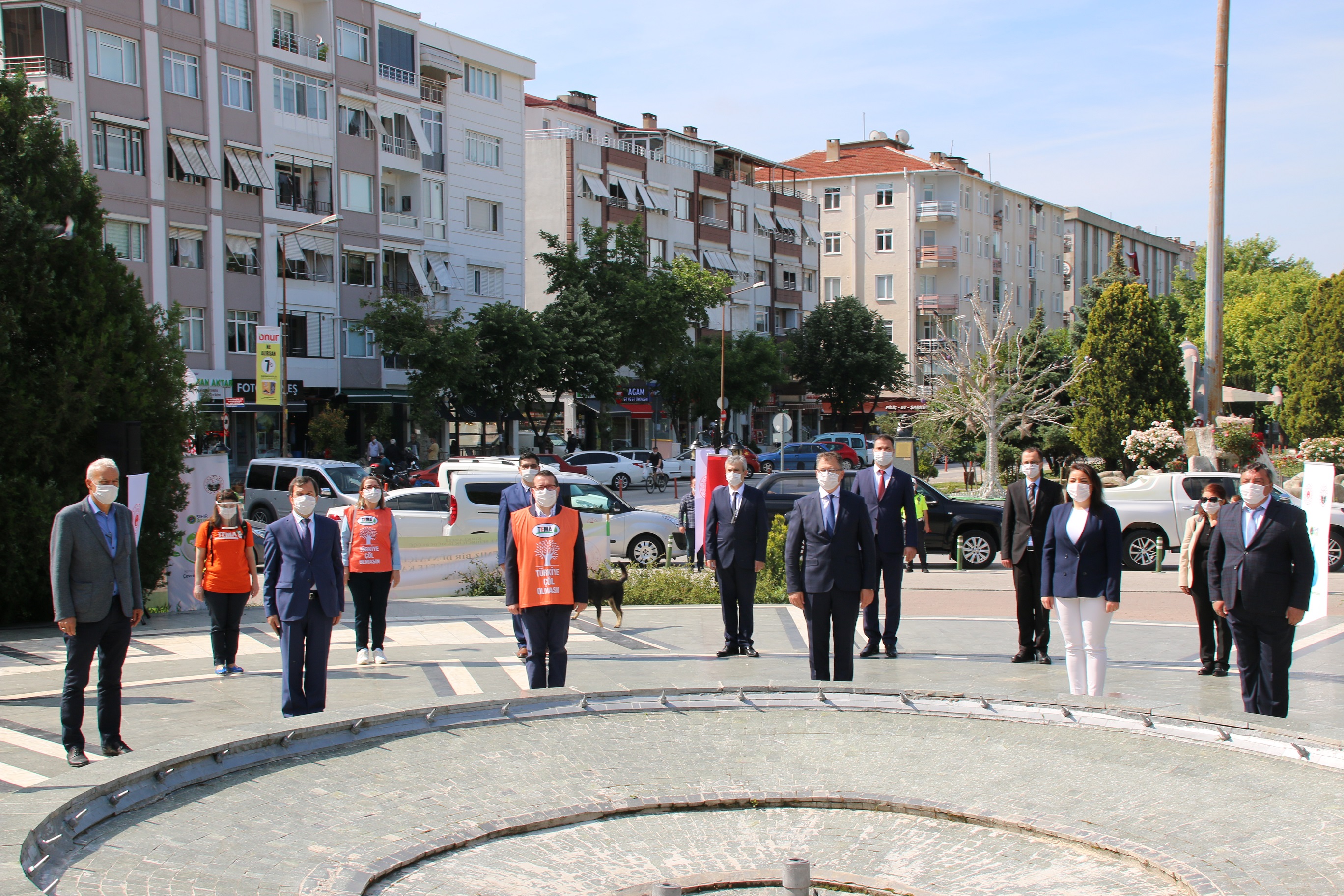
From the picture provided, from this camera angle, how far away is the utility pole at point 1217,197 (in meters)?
19.1

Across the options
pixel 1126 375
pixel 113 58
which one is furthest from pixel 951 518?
pixel 113 58

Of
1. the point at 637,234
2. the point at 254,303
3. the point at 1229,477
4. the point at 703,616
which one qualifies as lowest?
the point at 703,616

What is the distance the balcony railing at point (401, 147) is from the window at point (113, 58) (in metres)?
10.8

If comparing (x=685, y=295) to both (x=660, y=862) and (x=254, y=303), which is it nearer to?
(x=254, y=303)

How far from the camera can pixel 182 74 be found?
124ft

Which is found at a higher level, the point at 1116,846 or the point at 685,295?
the point at 685,295

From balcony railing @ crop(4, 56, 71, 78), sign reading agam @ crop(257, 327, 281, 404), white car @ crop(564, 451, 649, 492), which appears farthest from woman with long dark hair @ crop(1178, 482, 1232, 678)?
balcony railing @ crop(4, 56, 71, 78)

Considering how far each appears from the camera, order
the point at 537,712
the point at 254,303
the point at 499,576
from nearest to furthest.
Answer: the point at 537,712
the point at 499,576
the point at 254,303

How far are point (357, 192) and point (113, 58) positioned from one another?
10.6 metres

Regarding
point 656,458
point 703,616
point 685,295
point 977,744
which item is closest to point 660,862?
point 977,744

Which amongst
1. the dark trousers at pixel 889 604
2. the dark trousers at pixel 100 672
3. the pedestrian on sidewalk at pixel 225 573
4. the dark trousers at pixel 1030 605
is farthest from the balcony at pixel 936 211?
the dark trousers at pixel 100 672

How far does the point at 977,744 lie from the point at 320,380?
1524 inches

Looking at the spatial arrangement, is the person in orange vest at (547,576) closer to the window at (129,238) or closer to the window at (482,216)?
the window at (129,238)

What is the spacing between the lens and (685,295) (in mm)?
50000
